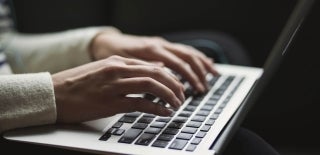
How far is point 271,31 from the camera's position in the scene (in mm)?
1499

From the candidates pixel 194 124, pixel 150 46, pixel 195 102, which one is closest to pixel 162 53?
pixel 150 46

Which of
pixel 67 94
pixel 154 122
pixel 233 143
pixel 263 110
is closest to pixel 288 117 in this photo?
pixel 263 110

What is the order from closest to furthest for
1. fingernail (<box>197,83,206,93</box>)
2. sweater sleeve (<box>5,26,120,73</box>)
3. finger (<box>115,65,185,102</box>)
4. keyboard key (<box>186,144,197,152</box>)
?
keyboard key (<box>186,144,197,152</box>) < finger (<box>115,65,185,102</box>) < fingernail (<box>197,83,206,93</box>) < sweater sleeve (<box>5,26,120,73</box>)

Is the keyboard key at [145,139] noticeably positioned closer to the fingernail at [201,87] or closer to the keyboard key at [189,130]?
the keyboard key at [189,130]

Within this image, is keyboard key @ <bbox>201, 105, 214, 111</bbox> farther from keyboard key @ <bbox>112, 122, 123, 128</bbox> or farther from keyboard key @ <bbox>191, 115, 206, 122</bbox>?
keyboard key @ <bbox>112, 122, 123, 128</bbox>

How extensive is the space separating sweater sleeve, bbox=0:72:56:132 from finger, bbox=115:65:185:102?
0.12m

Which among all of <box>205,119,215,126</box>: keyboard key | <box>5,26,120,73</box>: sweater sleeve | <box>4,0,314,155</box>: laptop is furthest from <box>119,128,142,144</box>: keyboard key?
<box>5,26,120,73</box>: sweater sleeve

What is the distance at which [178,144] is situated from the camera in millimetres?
711

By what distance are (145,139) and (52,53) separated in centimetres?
46

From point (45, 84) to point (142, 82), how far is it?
0.15 m

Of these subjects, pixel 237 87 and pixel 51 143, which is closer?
pixel 51 143

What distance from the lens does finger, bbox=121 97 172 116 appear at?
0.78m

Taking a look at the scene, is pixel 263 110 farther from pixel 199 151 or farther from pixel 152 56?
pixel 199 151

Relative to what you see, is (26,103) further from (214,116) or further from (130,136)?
(214,116)
